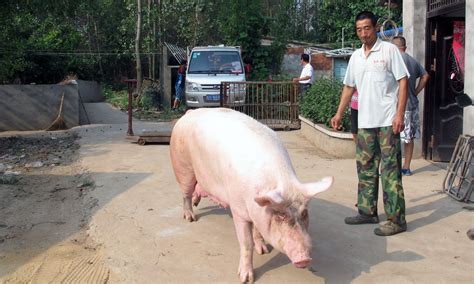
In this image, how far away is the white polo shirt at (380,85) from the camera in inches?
186

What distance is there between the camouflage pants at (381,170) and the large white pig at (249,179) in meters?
1.15

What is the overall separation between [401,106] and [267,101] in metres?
7.86

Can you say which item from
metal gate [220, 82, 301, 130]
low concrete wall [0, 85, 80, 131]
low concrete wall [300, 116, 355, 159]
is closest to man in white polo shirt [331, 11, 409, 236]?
low concrete wall [300, 116, 355, 159]

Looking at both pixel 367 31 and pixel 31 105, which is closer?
pixel 367 31

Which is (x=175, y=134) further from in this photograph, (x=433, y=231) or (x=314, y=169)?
(x=314, y=169)

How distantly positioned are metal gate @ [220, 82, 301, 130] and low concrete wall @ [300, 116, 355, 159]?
2527 millimetres

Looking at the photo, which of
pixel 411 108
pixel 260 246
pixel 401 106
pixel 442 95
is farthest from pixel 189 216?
pixel 442 95

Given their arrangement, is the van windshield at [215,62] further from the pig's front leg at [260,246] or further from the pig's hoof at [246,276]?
the pig's hoof at [246,276]

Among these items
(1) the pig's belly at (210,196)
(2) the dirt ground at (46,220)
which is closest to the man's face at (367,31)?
(1) the pig's belly at (210,196)

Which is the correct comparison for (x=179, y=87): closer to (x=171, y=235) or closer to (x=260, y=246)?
(x=171, y=235)

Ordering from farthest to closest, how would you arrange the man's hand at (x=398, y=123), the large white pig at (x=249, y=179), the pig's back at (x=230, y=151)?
the man's hand at (x=398, y=123)
the pig's back at (x=230, y=151)
the large white pig at (x=249, y=179)

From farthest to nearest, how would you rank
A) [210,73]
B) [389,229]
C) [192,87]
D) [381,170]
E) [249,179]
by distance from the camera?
1. [210,73]
2. [192,87]
3. [381,170]
4. [389,229]
5. [249,179]

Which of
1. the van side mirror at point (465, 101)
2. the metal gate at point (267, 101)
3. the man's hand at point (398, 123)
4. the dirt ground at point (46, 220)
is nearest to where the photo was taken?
the dirt ground at point (46, 220)

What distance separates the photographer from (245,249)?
383 cm
